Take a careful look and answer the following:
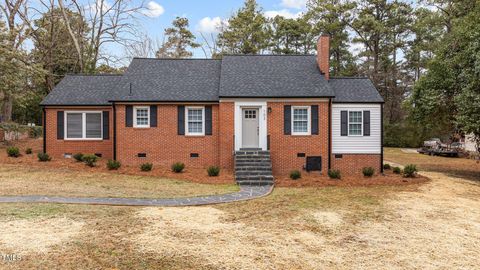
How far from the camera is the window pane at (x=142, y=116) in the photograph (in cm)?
1659

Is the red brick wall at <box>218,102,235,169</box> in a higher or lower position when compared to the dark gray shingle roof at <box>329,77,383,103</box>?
lower

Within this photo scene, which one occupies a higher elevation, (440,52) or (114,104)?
(440,52)

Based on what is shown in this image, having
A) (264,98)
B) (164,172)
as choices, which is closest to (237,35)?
(264,98)

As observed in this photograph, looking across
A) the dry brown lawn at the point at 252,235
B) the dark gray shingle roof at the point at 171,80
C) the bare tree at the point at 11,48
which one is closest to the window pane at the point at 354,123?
the dry brown lawn at the point at 252,235

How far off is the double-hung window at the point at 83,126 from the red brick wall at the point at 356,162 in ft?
40.0

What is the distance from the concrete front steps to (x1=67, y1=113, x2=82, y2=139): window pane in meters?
8.50

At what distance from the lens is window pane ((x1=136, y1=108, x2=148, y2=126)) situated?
54.4 feet

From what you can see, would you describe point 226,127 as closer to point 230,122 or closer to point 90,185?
point 230,122

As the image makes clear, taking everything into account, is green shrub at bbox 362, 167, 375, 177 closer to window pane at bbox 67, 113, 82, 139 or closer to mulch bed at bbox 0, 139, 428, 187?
mulch bed at bbox 0, 139, 428, 187

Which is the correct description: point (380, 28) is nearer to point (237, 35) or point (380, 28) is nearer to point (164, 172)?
point (237, 35)

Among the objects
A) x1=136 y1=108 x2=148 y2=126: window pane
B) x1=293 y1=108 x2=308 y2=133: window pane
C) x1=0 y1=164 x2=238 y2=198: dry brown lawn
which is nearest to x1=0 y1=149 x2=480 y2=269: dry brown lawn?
x1=0 y1=164 x2=238 y2=198: dry brown lawn

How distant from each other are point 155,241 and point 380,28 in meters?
35.1

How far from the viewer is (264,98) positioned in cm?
1614

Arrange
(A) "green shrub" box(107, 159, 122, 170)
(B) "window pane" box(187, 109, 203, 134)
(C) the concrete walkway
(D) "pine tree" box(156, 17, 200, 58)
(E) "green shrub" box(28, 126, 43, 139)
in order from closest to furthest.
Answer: (C) the concrete walkway
(A) "green shrub" box(107, 159, 122, 170)
(B) "window pane" box(187, 109, 203, 134)
(E) "green shrub" box(28, 126, 43, 139)
(D) "pine tree" box(156, 17, 200, 58)
